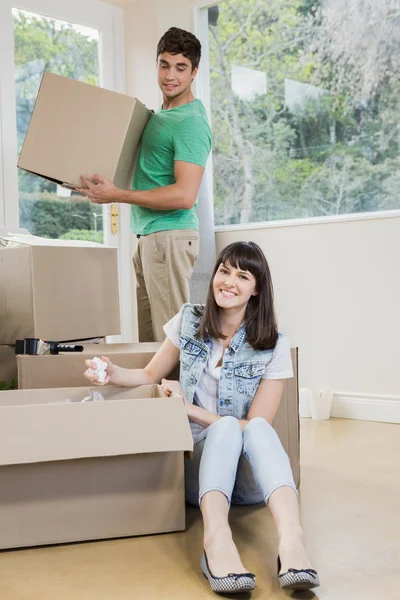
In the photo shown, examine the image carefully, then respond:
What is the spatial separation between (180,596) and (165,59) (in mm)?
1665

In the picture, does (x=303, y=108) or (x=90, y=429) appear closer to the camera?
→ (x=90, y=429)

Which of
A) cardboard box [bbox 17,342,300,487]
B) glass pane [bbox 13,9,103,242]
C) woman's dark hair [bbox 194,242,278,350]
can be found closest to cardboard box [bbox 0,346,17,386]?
cardboard box [bbox 17,342,300,487]

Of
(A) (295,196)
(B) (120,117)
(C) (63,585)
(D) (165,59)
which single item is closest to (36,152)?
(B) (120,117)

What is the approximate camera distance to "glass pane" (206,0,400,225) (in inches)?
129

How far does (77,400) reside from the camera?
193 centimetres

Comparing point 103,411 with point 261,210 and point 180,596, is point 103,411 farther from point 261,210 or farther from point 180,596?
point 261,210

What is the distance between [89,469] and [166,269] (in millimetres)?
874

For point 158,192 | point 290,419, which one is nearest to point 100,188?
point 158,192

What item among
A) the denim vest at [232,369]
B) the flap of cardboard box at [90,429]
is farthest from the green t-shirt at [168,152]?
the flap of cardboard box at [90,429]

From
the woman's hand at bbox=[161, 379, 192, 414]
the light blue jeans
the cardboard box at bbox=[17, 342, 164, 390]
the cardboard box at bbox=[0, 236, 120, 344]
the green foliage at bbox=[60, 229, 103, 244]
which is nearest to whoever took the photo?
the light blue jeans

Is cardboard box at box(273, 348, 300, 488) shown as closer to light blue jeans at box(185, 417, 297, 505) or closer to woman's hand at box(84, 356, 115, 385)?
light blue jeans at box(185, 417, 297, 505)

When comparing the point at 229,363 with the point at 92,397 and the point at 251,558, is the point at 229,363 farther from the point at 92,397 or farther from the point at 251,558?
the point at 251,558

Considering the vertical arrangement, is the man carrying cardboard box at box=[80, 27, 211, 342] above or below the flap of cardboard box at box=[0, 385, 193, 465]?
above

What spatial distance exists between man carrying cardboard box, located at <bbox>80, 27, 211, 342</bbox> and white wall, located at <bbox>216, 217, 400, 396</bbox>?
1.12 metres
